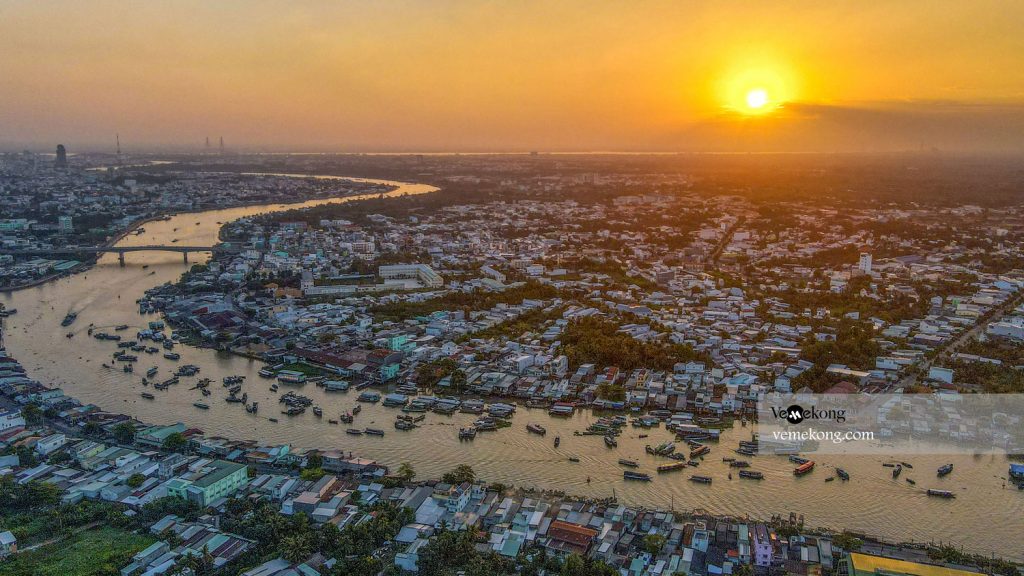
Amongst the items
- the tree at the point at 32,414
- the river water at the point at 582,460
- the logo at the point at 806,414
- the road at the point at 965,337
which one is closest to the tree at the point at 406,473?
the river water at the point at 582,460

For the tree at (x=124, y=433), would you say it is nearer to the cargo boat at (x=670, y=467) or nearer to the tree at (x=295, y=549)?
the tree at (x=295, y=549)

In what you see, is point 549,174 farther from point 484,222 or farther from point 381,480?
point 381,480

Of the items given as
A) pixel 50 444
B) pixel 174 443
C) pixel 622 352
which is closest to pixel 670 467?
pixel 622 352

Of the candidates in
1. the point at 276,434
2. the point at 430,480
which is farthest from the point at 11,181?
the point at 430,480

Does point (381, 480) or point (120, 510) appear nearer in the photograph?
point (120, 510)

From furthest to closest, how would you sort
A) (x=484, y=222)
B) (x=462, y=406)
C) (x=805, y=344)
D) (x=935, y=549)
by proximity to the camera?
(x=484, y=222) → (x=805, y=344) → (x=462, y=406) → (x=935, y=549)

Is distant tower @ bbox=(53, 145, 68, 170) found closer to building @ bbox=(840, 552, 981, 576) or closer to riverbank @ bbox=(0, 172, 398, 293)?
riverbank @ bbox=(0, 172, 398, 293)
